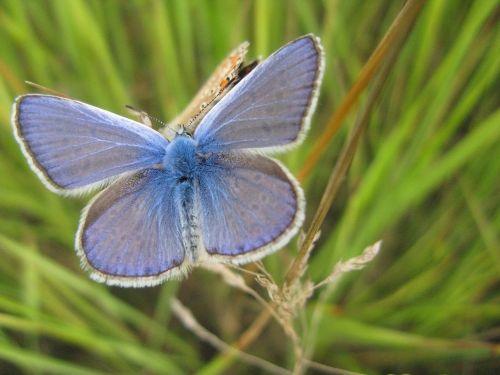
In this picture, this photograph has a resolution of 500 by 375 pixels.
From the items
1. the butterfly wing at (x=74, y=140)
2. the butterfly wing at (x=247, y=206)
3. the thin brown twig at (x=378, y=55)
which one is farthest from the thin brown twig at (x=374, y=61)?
the butterfly wing at (x=74, y=140)

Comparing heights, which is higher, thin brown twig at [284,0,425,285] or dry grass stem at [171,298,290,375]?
thin brown twig at [284,0,425,285]

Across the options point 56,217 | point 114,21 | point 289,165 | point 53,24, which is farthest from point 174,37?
point 56,217

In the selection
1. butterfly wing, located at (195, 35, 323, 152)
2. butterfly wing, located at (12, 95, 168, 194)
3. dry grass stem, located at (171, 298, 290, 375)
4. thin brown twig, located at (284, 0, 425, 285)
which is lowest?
dry grass stem, located at (171, 298, 290, 375)

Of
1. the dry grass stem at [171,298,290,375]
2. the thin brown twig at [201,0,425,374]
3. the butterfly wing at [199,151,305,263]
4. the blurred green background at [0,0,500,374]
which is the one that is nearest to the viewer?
the thin brown twig at [201,0,425,374]

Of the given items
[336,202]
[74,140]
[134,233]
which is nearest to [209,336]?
[134,233]

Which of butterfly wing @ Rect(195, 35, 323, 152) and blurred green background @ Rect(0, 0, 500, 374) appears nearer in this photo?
butterfly wing @ Rect(195, 35, 323, 152)

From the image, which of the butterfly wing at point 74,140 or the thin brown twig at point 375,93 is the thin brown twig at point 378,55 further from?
the butterfly wing at point 74,140

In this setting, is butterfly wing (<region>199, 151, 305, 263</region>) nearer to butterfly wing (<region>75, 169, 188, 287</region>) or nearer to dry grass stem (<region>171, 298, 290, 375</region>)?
butterfly wing (<region>75, 169, 188, 287</region>)

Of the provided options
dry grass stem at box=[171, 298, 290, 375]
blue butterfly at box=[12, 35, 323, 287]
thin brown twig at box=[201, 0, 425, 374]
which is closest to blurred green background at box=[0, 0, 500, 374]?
dry grass stem at box=[171, 298, 290, 375]

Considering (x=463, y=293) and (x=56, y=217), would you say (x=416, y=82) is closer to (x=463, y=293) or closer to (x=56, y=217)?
(x=463, y=293)
